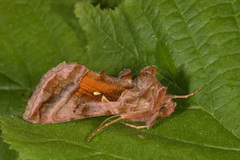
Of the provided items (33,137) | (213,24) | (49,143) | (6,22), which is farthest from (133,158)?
(6,22)

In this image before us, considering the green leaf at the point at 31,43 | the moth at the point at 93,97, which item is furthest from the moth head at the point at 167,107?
the green leaf at the point at 31,43

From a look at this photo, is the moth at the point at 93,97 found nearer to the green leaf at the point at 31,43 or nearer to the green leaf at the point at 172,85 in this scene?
the green leaf at the point at 172,85

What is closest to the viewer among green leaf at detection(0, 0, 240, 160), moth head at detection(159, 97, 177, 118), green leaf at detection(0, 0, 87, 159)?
green leaf at detection(0, 0, 240, 160)

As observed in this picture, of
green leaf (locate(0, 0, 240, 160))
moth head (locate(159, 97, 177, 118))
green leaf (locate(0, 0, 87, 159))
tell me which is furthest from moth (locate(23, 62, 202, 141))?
green leaf (locate(0, 0, 87, 159))

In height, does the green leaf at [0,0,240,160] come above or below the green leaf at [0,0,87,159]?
below

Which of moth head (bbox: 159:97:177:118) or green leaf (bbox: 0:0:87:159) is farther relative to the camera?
green leaf (bbox: 0:0:87:159)

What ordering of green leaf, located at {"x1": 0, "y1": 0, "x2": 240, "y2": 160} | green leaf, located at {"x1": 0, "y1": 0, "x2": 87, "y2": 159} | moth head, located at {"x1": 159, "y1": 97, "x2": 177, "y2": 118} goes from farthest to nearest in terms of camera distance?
green leaf, located at {"x1": 0, "y1": 0, "x2": 87, "y2": 159}
moth head, located at {"x1": 159, "y1": 97, "x2": 177, "y2": 118}
green leaf, located at {"x1": 0, "y1": 0, "x2": 240, "y2": 160}

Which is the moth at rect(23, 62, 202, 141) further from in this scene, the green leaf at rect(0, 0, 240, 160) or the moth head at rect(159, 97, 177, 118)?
the green leaf at rect(0, 0, 240, 160)
